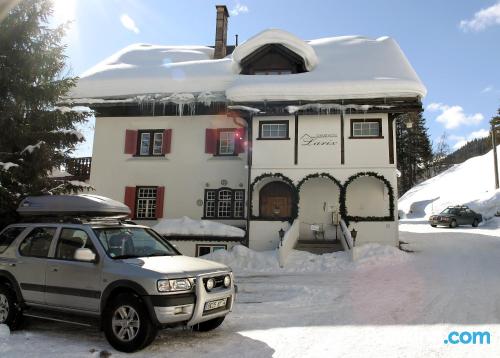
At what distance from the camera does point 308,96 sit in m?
17.5

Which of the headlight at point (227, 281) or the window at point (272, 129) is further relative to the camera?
the window at point (272, 129)

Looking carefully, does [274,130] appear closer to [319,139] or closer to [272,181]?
[319,139]

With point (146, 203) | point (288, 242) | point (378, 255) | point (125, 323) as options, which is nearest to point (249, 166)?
point (288, 242)

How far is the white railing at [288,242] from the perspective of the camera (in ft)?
47.3

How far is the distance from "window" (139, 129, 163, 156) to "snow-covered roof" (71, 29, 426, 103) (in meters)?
1.93

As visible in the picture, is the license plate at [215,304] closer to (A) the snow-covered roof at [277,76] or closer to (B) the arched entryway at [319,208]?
(B) the arched entryway at [319,208]

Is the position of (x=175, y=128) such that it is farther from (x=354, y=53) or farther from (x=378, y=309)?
(x=378, y=309)

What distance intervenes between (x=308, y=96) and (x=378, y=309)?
11.4 m

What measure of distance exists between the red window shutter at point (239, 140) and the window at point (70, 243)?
43.2 feet

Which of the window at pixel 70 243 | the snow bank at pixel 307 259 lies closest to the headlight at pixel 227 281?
the window at pixel 70 243

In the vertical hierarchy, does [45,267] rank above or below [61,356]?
above

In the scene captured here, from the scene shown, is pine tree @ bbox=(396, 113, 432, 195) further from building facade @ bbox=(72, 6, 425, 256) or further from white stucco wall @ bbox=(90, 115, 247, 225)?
white stucco wall @ bbox=(90, 115, 247, 225)

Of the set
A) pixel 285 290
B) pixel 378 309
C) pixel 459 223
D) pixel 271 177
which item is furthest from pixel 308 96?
pixel 459 223

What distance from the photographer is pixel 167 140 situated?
64.8ft
